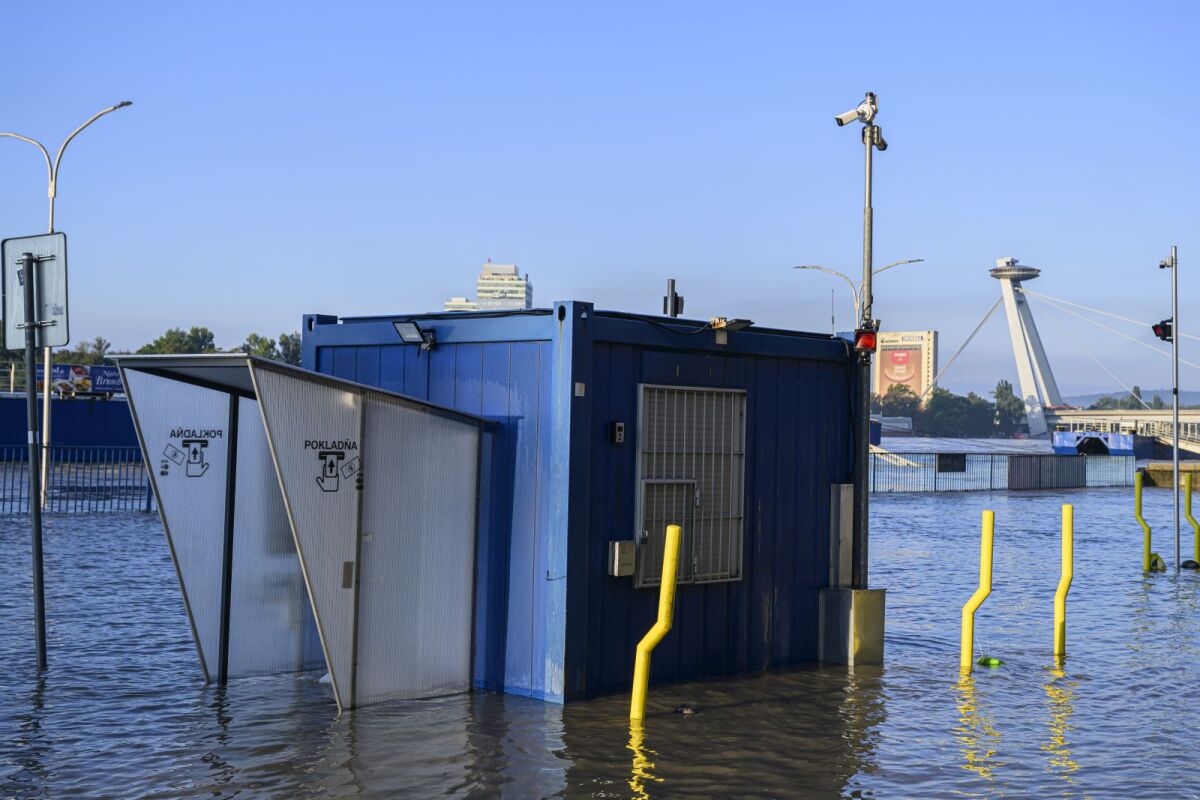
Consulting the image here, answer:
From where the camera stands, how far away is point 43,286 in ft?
35.1

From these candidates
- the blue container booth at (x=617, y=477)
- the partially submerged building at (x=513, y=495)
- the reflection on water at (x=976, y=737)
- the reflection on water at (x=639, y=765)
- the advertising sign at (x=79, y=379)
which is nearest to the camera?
the reflection on water at (x=639, y=765)

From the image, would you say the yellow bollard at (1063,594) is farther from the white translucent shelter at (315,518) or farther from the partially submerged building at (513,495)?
the white translucent shelter at (315,518)

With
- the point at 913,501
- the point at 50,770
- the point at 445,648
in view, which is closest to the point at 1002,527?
the point at 913,501

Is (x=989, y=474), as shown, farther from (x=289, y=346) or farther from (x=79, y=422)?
(x=289, y=346)

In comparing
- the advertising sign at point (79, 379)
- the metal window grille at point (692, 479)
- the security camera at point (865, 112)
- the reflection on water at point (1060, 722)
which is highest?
the security camera at point (865, 112)

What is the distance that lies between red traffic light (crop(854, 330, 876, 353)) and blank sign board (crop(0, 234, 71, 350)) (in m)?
6.83

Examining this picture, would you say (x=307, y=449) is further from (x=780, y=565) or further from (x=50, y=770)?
(x=780, y=565)

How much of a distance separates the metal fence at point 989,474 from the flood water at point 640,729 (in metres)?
34.2

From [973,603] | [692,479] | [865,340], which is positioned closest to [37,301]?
[692,479]

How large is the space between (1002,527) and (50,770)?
26552 mm

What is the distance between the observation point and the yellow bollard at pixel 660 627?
9.34 meters

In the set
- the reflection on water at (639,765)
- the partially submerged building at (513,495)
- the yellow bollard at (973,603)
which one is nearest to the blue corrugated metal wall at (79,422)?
the partially submerged building at (513,495)

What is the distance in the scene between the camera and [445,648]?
10.2m

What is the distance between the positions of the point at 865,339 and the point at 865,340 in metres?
0.01
